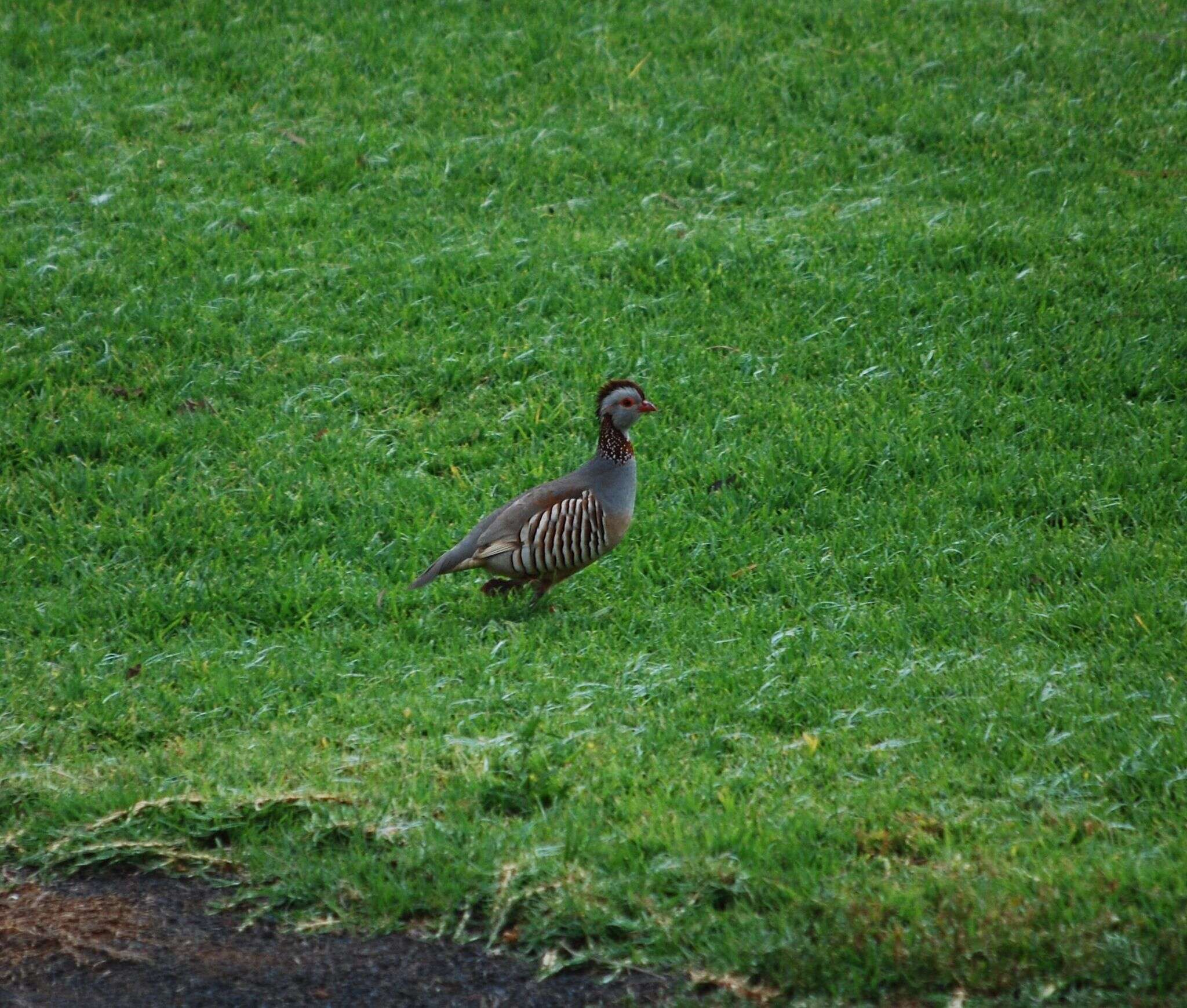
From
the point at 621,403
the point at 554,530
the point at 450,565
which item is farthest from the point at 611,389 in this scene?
the point at 450,565

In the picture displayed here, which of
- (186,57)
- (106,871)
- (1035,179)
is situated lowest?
(106,871)

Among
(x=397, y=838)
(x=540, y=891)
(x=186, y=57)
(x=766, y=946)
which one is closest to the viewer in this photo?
(x=766, y=946)

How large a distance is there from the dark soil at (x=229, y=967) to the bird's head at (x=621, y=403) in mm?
3297

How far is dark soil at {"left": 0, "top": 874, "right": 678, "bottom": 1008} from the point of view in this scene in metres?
4.41

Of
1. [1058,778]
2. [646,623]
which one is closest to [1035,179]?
[646,623]

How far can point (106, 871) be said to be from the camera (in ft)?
16.9

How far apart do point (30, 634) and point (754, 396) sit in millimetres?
4402

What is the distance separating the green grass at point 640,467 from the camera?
195 inches

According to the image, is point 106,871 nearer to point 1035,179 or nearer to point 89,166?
point 89,166

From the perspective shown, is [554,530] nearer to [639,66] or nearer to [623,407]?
[623,407]

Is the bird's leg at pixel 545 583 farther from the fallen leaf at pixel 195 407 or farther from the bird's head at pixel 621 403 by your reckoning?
the fallen leaf at pixel 195 407

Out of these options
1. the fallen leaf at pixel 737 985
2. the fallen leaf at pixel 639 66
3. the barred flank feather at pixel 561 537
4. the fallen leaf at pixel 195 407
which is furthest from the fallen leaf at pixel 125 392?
the fallen leaf at pixel 737 985

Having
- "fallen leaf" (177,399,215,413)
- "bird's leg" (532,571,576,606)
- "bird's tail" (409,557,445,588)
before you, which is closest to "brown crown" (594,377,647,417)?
"bird's leg" (532,571,576,606)

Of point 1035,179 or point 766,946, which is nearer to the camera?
point 766,946
